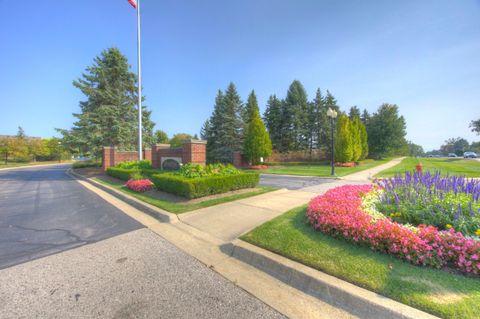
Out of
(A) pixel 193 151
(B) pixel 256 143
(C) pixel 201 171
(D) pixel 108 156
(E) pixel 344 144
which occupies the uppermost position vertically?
(B) pixel 256 143

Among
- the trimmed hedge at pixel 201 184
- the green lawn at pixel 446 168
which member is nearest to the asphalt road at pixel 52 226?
the trimmed hedge at pixel 201 184

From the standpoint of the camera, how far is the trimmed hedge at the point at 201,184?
→ 6.32 metres

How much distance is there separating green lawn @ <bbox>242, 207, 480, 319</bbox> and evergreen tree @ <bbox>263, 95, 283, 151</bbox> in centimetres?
2837

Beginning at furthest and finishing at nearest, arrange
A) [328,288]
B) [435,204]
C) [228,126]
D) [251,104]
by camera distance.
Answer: [251,104], [228,126], [435,204], [328,288]

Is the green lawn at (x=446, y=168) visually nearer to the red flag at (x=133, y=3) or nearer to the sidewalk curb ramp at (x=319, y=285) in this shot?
the sidewalk curb ramp at (x=319, y=285)

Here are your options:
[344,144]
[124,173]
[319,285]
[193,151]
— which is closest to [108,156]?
[124,173]

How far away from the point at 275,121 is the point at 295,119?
128 inches

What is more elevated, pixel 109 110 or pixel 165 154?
pixel 109 110

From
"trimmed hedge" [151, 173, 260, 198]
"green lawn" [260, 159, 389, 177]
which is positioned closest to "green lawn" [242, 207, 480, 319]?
"trimmed hedge" [151, 173, 260, 198]

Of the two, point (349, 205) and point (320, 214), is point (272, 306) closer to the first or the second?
point (320, 214)

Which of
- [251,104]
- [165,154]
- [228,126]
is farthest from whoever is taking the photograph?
[251,104]

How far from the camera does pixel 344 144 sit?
21.4 meters

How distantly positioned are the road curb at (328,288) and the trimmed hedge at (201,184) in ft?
11.5

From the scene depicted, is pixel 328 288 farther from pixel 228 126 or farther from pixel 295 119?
pixel 295 119
